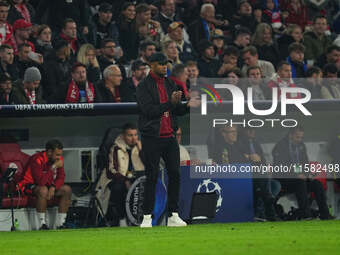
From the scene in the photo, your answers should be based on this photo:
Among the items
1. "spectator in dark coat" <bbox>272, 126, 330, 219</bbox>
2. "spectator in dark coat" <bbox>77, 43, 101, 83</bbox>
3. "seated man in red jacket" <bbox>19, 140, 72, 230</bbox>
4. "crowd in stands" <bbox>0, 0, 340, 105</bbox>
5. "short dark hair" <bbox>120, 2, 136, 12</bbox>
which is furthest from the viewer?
"short dark hair" <bbox>120, 2, 136, 12</bbox>

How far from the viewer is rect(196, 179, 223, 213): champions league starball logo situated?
1227cm

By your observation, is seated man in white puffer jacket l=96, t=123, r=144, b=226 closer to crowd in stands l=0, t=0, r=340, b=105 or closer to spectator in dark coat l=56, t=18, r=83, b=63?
crowd in stands l=0, t=0, r=340, b=105

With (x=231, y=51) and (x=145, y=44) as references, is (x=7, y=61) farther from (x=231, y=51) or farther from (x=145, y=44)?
(x=231, y=51)

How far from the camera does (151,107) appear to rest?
10.6m

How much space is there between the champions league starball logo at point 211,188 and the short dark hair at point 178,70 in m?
2.12

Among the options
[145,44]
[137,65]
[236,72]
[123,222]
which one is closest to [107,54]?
[145,44]

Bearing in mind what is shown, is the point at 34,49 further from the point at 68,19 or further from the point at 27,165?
the point at 27,165

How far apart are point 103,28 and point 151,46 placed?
1.56m

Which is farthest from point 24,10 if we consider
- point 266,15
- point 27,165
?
point 266,15

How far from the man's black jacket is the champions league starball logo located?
1620 mm

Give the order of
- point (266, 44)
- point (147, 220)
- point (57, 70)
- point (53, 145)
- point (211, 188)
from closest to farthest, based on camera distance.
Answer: point (147, 220) < point (211, 188) < point (53, 145) < point (57, 70) < point (266, 44)

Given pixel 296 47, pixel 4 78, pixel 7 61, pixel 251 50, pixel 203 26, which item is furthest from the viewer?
pixel 203 26

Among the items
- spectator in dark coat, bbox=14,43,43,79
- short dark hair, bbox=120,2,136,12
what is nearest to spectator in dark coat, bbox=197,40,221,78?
short dark hair, bbox=120,2,136,12

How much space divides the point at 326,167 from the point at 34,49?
5053 millimetres
